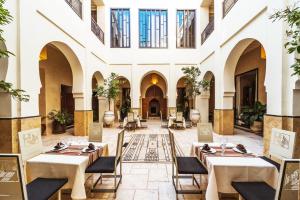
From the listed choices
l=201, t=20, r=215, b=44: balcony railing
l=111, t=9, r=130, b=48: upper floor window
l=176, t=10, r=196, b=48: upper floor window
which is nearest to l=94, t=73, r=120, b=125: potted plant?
l=111, t=9, r=130, b=48: upper floor window

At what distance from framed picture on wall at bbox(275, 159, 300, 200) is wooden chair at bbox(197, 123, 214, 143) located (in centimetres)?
231

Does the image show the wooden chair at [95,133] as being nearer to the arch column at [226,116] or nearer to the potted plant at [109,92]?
the arch column at [226,116]

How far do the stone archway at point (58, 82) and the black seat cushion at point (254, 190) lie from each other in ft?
20.5

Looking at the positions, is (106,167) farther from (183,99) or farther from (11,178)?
(183,99)

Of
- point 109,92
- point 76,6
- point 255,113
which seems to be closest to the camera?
point 76,6

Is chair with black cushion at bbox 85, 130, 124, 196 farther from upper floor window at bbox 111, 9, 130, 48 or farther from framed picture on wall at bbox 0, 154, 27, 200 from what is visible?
upper floor window at bbox 111, 9, 130, 48

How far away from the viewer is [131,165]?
461 centimetres

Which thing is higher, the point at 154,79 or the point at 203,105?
the point at 154,79

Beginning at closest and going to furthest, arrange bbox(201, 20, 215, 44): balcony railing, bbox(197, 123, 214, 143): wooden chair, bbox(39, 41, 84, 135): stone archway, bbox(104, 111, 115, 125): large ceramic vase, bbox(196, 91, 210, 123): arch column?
bbox(197, 123, 214, 143): wooden chair, bbox(39, 41, 84, 135): stone archway, bbox(201, 20, 215, 44): balcony railing, bbox(104, 111, 115, 125): large ceramic vase, bbox(196, 91, 210, 123): arch column

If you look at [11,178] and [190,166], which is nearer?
[11,178]

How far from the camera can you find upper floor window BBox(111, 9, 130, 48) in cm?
1241

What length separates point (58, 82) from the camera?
375 inches

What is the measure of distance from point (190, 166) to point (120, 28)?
36.3 ft

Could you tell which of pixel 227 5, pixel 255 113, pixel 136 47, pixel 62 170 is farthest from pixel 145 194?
pixel 136 47
